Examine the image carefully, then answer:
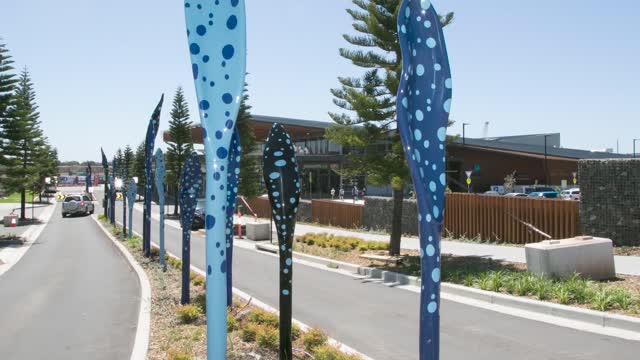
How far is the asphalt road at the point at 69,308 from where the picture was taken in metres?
7.06

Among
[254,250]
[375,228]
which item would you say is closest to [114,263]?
[254,250]

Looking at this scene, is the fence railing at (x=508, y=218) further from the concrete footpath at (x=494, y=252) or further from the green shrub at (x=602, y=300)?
the green shrub at (x=602, y=300)

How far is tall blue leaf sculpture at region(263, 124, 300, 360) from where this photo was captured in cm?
567

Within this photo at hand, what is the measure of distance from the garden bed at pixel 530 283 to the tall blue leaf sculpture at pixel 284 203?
5.17 metres

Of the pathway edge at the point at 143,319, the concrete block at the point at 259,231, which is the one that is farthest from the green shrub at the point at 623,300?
the concrete block at the point at 259,231

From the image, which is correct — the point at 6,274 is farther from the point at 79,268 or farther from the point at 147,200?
the point at 147,200

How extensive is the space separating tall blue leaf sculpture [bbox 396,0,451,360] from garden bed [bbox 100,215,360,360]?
1.82 m

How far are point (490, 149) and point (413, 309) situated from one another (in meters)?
36.6

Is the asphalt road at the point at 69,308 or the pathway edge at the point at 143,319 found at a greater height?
the pathway edge at the point at 143,319

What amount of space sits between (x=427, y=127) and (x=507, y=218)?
14.1 meters

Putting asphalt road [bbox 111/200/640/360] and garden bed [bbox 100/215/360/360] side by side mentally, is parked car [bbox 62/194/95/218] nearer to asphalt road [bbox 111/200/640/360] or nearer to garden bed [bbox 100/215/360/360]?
asphalt road [bbox 111/200/640/360]

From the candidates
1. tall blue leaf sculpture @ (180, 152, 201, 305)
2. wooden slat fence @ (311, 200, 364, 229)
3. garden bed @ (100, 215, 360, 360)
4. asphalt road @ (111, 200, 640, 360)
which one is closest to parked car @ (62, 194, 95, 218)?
wooden slat fence @ (311, 200, 364, 229)

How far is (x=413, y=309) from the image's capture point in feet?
30.3

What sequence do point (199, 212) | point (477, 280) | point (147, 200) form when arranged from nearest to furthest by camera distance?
point (477, 280) < point (147, 200) < point (199, 212)
